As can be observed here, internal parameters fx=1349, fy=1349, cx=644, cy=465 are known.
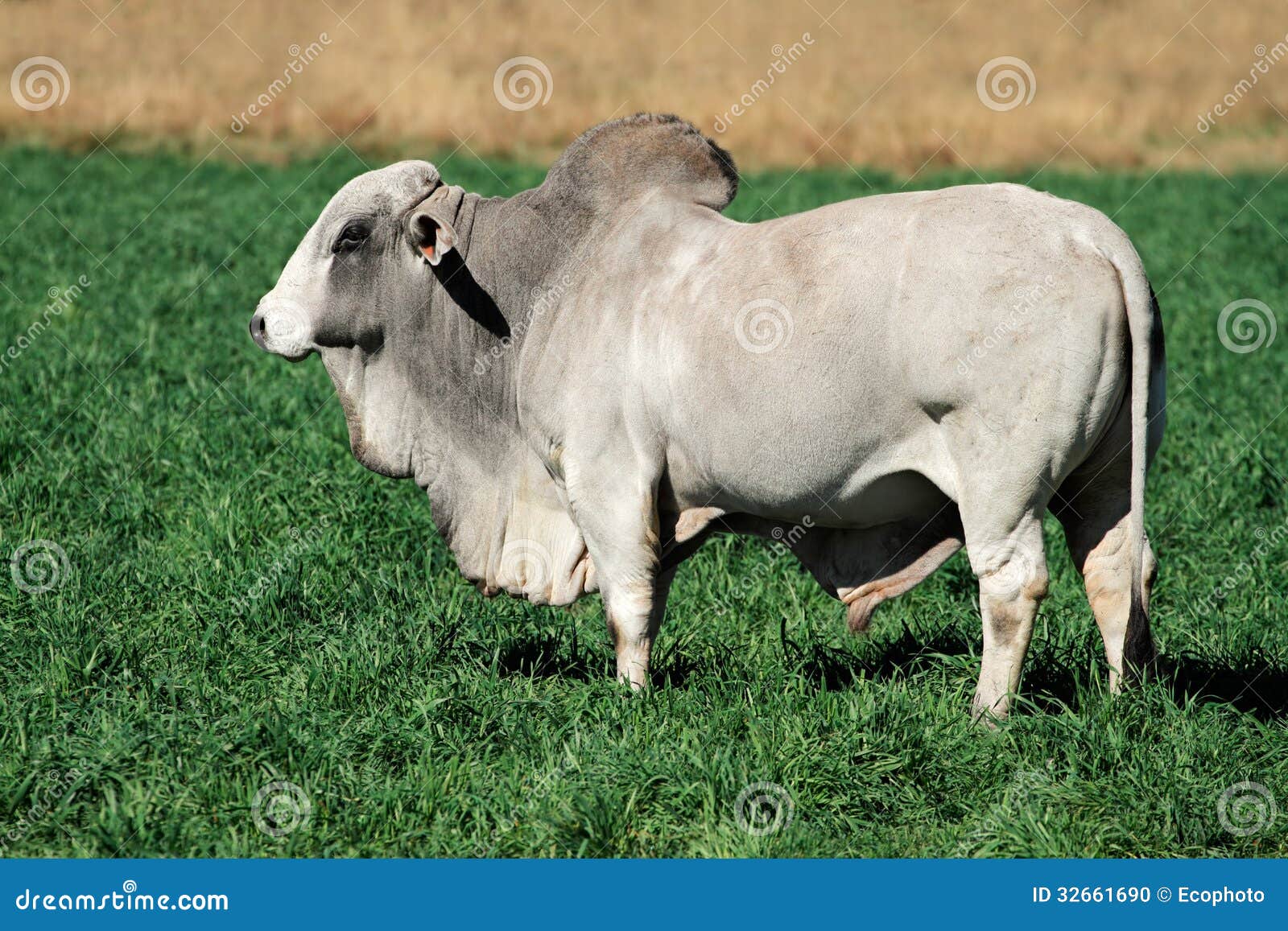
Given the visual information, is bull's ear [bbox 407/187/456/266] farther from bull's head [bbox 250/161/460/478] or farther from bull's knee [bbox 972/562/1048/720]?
bull's knee [bbox 972/562/1048/720]

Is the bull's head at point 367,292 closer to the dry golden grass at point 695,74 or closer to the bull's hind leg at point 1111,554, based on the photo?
the bull's hind leg at point 1111,554

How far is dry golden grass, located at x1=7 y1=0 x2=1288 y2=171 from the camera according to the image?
1998 centimetres

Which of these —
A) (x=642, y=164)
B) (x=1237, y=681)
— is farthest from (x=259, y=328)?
(x=1237, y=681)

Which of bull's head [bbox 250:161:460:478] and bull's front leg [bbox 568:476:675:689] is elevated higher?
bull's head [bbox 250:161:460:478]

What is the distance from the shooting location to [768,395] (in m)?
3.94

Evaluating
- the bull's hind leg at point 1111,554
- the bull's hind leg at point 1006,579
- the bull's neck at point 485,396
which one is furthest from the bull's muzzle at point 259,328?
the bull's hind leg at point 1111,554

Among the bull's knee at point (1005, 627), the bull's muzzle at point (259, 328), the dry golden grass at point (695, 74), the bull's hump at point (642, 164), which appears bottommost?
the dry golden grass at point (695, 74)

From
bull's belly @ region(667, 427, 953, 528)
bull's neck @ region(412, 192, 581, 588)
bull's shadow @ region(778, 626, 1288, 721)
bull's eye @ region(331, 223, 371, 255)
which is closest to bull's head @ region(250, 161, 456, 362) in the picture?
bull's eye @ region(331, 223, 371, 255)

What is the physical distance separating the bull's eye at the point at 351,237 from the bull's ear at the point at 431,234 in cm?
20

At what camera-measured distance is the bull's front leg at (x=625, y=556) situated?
14.1ft

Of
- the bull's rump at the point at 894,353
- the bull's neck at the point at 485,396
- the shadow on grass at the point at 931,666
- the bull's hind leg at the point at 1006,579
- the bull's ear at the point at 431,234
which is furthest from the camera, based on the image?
the bull's neck at the point at 485,396

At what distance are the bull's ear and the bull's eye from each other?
196 mm

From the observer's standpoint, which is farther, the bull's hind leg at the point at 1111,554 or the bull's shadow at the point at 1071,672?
the bull's shadow at the point at 1071,672

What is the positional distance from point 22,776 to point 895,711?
8.62 feet
